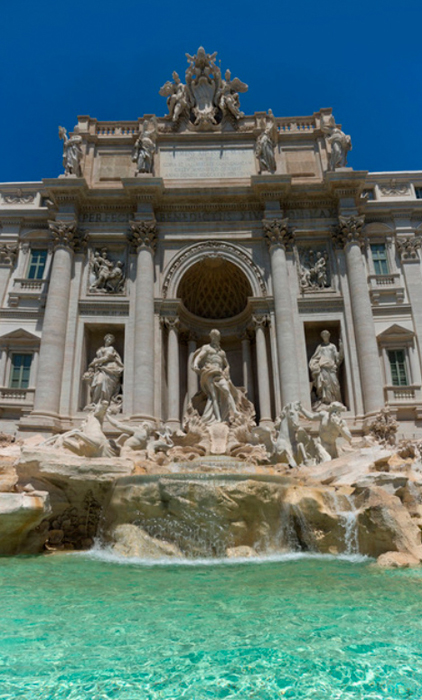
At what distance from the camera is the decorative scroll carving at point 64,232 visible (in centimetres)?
2114

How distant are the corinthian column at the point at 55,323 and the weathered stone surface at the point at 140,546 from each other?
972 cm

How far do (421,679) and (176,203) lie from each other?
2119cm

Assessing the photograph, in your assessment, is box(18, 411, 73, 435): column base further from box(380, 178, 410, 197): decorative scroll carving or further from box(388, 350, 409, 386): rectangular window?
box(380, 178, 410, 197): decorative scroll carving

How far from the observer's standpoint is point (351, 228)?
69.9 feet

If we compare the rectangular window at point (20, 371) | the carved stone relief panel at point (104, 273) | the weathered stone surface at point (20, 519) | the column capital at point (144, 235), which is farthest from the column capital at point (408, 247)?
the weathered stone surface at point (20, 519)

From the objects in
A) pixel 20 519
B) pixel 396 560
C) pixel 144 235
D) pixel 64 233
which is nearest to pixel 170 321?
pixel 144 235

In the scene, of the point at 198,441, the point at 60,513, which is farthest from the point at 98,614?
the point at 198,441

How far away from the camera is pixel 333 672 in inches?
140

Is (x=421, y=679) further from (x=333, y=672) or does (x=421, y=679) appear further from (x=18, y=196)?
(x=18, y=196)

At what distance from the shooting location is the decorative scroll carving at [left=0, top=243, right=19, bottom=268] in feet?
72.8

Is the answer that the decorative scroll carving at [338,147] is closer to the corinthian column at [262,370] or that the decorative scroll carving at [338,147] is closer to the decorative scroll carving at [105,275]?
the corinthian column at [262,370]

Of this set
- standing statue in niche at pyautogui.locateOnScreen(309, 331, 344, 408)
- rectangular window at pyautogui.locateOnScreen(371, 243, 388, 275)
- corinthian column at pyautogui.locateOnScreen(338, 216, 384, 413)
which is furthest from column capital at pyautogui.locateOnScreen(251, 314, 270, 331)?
rectangular window at pyautogui.locateOnScreen(371, 243, 388, 275)

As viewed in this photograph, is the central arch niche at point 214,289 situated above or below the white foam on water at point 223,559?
above

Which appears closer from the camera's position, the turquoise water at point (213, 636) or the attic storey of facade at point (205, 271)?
the turquoise water at point (213, 636)
